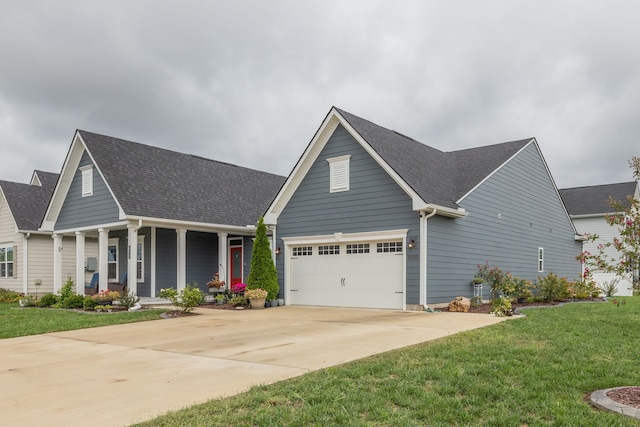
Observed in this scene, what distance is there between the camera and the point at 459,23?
15.1 m

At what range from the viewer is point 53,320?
14094mm

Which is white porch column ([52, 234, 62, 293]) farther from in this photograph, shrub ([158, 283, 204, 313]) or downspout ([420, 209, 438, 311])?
downspout ([420, 209, 438, 311])

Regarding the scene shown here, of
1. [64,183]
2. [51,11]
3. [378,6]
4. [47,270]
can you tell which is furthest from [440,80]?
[47,270]

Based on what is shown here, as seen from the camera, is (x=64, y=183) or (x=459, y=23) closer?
(x=459, y=23)

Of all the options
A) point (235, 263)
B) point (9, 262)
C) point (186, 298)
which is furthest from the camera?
point (9, 262)

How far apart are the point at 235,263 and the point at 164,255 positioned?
11.0ft

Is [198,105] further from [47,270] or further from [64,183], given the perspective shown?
[47,270]

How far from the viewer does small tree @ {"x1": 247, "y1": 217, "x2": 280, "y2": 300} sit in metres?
17.8

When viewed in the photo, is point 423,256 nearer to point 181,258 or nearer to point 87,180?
point 181,258

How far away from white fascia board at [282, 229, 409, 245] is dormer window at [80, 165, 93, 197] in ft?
26.1

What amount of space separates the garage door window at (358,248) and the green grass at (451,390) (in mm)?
8242

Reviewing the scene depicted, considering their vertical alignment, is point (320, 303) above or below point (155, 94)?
below

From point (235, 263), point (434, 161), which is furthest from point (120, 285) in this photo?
point (434, 161)

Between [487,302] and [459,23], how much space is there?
366 inches
